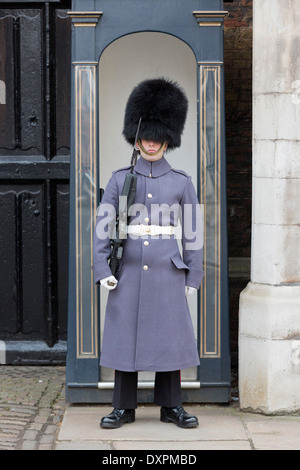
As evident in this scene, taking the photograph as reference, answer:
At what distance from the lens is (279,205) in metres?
5.29

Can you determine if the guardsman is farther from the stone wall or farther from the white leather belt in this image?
the stone wall

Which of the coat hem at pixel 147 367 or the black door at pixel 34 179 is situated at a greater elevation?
the black door at pixel 34 179

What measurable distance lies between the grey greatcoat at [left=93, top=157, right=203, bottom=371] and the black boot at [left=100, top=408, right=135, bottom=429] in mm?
303

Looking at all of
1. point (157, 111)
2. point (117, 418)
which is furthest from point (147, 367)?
point (157, 111)

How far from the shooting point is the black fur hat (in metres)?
4.94

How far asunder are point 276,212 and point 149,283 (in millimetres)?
927

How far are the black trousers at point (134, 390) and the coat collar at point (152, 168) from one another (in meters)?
1.14

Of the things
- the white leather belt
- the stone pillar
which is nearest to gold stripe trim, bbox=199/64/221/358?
the stone pillar

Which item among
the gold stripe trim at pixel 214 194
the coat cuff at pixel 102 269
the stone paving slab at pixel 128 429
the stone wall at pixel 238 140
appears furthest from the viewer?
the stone wall at pixel 238 140

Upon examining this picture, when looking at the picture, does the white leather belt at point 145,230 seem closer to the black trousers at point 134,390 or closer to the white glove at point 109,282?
the white glove at point 109,282

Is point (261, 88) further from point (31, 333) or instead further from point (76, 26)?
point (31, 333)

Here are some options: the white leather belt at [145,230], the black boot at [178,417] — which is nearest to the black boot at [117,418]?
the black boot at [178,417]

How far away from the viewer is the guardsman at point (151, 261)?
493cm

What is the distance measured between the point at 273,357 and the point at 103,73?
215 centimetres
